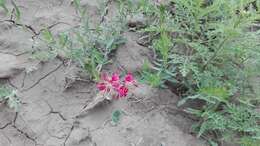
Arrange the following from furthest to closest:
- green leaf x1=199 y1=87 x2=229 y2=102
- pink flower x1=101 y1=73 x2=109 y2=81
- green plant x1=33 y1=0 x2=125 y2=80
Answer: green plant x1=33 y1=0 x2=125 y2=80, pink flower x1=101 y1=73 x2=109 y2=81, green leaf x1=199 y1=87 x2=229 y2=102

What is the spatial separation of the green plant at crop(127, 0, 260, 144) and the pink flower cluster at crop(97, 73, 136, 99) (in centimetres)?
12

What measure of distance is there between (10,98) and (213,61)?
3.65ft

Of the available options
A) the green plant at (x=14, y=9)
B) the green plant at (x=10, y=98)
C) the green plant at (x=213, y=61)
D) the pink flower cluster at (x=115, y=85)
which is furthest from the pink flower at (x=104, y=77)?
the green plant at (x=14, y=9)

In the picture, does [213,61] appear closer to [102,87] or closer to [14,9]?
[102,87]

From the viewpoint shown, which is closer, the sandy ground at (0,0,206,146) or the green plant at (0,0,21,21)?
the sandy ground at (0,0,206,146)

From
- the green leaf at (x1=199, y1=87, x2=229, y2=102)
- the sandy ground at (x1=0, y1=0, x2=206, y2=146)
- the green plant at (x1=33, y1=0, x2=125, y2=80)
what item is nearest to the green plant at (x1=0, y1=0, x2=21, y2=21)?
the sandy ground at (x1=0, y1=0, x2=206, y2=146)

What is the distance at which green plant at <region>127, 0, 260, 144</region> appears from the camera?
8.14 ft

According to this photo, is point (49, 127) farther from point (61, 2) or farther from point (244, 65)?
point (244, 65)

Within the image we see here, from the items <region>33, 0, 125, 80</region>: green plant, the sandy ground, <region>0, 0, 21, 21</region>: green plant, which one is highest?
<region>0, 0, 21, 21</region>: green plant

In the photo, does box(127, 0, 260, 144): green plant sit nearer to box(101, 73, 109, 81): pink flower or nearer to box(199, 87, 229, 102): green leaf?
box(199, 87, 229, 102): green leaf

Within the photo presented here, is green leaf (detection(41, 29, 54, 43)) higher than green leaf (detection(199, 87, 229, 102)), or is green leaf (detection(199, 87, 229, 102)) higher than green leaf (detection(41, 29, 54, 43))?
green leaf (detection(41, 29, 54, 43))

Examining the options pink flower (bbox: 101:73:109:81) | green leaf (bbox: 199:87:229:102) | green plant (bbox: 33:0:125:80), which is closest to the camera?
green leaf (bbox: 199:87:229:102)

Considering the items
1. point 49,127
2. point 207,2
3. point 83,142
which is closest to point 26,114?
point 49,127

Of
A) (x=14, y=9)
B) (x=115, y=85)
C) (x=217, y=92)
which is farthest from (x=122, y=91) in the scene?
(x=14, y=9)
